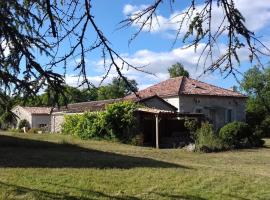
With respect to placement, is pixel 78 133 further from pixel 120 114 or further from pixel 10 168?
pixel 10 168

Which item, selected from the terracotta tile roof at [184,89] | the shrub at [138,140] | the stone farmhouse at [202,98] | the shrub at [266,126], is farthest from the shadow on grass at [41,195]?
the shrub at [266,126]

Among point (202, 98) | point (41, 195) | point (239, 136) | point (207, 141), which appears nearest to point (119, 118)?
point (207, 141)

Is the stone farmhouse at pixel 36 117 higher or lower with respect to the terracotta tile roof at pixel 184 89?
lower

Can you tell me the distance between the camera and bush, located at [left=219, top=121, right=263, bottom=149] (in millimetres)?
31031

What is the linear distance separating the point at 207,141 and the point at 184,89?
1392cm

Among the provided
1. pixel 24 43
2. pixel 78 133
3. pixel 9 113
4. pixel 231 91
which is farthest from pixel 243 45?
pixel 231 91

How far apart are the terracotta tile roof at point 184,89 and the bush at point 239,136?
8974 mm

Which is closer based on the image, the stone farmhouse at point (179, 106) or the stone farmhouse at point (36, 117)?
the stone farmhouse at point (179, 106)

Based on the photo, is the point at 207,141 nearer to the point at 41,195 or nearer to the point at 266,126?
the point at 41,195

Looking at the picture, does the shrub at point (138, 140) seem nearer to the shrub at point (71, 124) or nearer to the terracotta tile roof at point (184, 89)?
the shrub at point (71, 124)

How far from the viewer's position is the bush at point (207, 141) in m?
27.5

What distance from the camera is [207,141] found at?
2806 cm

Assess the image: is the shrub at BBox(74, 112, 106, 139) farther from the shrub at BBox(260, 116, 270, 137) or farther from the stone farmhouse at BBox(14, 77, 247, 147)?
the shrub at BBox(260, 116, 270, 137)

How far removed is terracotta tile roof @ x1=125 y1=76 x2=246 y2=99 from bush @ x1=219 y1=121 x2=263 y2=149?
8.97 m
